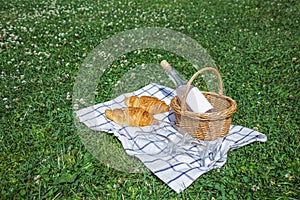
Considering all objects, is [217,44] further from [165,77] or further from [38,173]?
[38,173]

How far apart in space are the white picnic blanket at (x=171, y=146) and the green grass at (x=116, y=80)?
0.19ft

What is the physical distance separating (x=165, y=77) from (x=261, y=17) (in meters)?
3.10

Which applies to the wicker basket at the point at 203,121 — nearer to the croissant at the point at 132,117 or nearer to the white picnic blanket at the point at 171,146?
the white picnic blanket at the point at 171,146

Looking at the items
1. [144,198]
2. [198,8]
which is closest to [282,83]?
[144,198]

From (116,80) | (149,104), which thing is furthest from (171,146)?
(116,80)

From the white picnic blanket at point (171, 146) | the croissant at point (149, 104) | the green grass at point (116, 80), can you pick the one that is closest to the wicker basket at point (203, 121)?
the white picnic blanket at point (171, 146)

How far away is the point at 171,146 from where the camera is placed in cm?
226

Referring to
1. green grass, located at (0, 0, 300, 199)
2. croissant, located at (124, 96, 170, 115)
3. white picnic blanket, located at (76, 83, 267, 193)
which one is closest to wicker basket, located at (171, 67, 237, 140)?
white picnic blanket, located at (76, 83, 267, 193)

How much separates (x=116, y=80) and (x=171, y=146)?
1.21 meters

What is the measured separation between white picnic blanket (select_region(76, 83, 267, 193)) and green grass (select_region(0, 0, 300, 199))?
6 centimetres

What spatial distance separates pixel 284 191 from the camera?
1.93m

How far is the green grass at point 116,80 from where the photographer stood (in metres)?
1.97

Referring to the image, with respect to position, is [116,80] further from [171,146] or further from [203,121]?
[203,121]

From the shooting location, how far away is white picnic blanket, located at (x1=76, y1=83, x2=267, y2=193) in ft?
6.77
